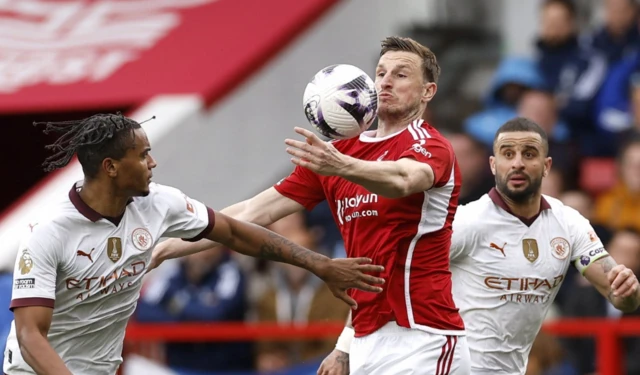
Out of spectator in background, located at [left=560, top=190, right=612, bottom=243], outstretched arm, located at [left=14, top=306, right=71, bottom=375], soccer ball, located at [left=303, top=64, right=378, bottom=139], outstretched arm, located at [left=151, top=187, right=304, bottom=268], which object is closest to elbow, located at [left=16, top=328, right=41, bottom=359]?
outstretched arm, located at [left=14, top=306, right=71, bottom=375]

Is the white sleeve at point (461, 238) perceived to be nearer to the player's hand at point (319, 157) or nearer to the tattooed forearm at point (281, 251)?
the tattooed forearm at point (281, 251)

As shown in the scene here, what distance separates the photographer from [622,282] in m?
6.98

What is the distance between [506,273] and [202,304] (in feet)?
14.8

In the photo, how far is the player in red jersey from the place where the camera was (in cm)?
654

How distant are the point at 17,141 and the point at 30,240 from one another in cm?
928

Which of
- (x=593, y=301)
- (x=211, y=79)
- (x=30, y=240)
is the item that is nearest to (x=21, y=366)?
(x=30, y=240)

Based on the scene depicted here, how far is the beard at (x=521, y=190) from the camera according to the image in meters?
7.45

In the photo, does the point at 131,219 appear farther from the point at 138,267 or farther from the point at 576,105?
the point at 576,105

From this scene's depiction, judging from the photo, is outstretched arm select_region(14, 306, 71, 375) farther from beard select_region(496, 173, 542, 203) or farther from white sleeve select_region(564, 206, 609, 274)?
white sleeve select_region(564, 206, 609, 274)

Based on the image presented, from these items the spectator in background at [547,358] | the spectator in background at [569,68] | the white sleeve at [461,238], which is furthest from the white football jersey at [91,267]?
the spectator in background at [569,68]

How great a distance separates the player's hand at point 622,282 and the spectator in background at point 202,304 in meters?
4.40

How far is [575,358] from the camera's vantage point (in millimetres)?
9898

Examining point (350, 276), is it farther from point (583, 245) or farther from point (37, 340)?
point (583, 245)

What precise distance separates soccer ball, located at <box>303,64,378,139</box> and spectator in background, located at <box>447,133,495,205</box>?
479 centimetres
